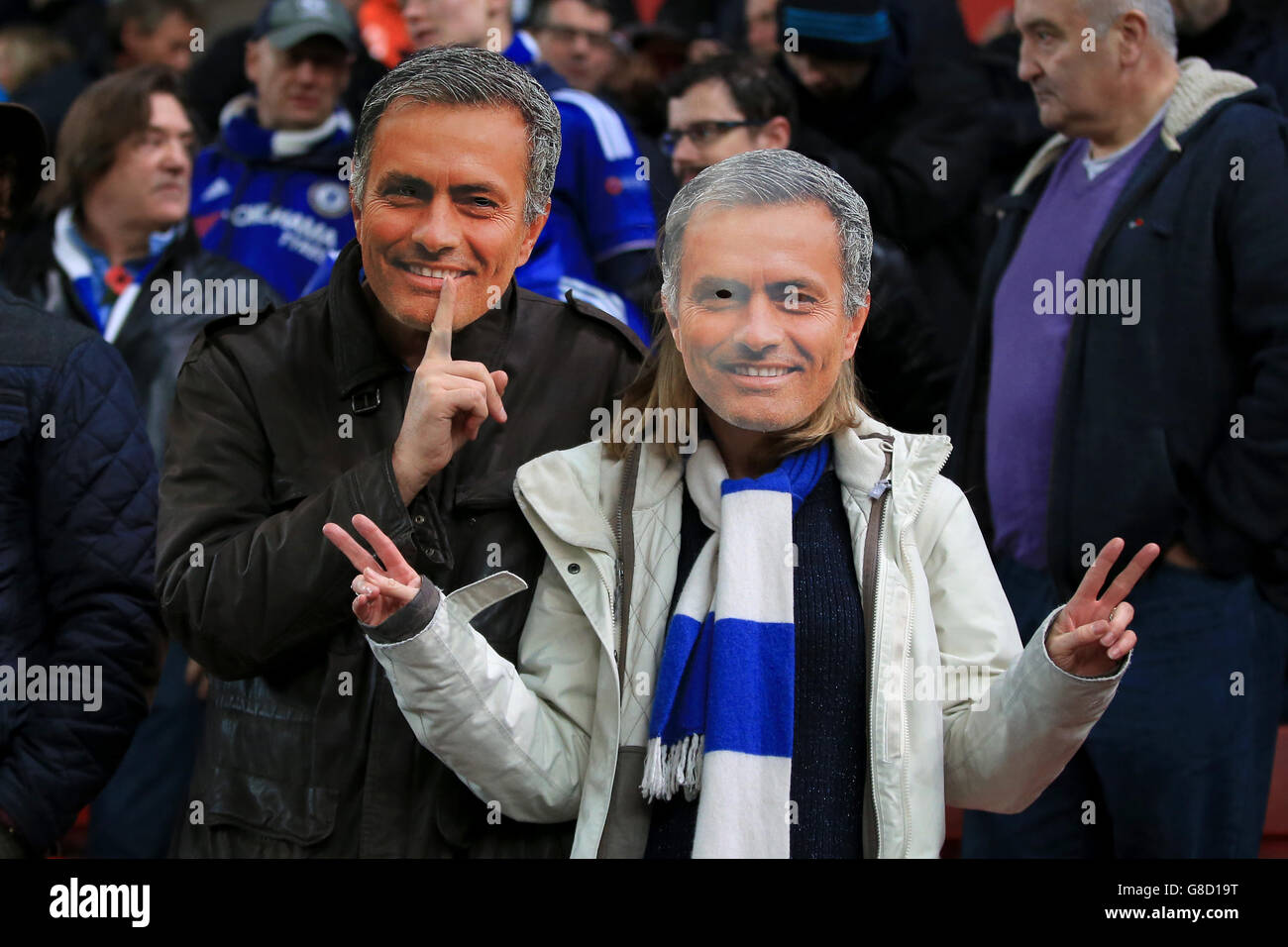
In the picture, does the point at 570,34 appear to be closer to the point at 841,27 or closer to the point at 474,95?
the point at 841,27

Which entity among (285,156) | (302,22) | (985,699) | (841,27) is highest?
(302,22)

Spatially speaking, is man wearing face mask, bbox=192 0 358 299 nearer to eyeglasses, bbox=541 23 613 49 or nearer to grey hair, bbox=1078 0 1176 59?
eyeglasses, bbox=541 23 613 49

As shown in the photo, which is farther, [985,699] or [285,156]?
[285,156]

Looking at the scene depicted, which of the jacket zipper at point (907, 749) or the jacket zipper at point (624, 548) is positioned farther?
the jacket zipper at point (624, 548)

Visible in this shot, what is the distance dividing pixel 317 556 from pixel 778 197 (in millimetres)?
884

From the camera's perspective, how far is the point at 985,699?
2.63 m

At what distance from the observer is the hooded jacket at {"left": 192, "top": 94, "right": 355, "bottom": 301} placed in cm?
475

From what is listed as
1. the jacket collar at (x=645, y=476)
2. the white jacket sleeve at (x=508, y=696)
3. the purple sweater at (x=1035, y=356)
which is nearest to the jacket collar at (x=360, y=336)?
the jacket collar at (x=645, y=476)

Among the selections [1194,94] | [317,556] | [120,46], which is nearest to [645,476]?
[317,556]

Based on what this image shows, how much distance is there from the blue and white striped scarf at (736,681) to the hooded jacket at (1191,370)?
1186 millimetres

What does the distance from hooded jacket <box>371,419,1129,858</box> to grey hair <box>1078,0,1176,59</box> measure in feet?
5.36

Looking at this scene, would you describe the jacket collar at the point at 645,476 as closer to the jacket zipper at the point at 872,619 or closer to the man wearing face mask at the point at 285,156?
the jacket zipper at the point at 872,619

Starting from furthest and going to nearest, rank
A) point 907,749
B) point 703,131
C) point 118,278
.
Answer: point 118,278 → point 703,131 → point 907,749

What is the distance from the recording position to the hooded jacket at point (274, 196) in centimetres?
475
